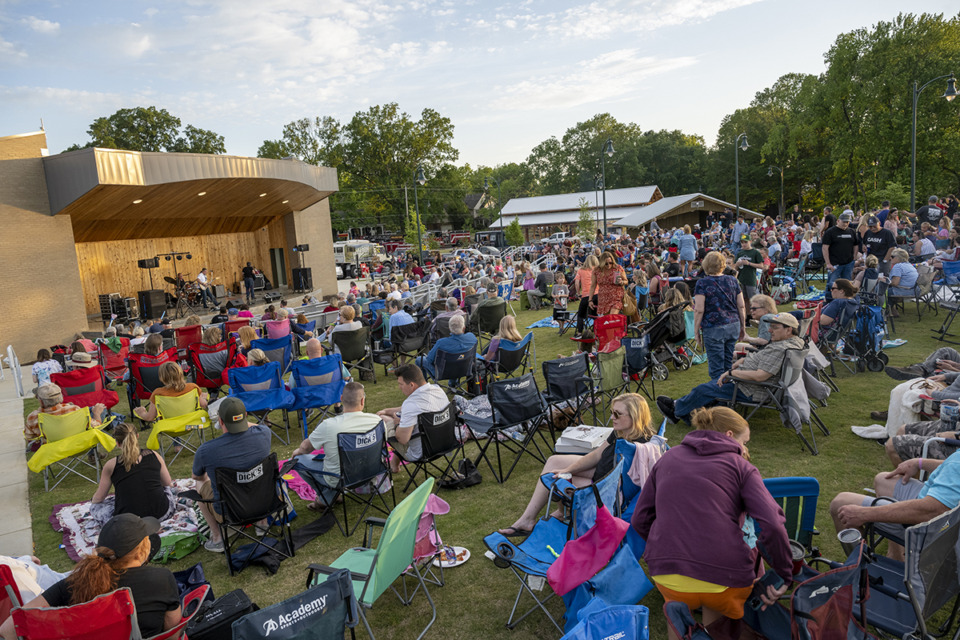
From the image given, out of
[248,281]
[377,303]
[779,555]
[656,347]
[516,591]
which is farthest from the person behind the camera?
[248,281]

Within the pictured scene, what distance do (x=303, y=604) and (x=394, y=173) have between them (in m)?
55.4

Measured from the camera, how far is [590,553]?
2.89m

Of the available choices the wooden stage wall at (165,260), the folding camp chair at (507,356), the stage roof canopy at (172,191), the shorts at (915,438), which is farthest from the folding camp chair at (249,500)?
the wooden stage wall at (165,260)

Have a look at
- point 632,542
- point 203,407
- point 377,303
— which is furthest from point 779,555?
point 377,303

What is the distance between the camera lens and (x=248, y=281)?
70.6 feet

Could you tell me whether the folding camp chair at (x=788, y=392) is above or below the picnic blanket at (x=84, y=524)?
above

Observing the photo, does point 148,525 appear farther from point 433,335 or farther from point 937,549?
point 433,335

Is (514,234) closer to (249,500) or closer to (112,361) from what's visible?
(112,361)

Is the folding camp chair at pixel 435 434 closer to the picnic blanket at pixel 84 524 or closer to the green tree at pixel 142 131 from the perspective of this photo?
the picnic blanket at pixel 84 524

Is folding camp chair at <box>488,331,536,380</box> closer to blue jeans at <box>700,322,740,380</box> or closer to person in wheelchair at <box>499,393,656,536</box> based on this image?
blue jeans at <box>700,322,740,380</box>

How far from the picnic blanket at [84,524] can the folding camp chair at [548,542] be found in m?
2.97

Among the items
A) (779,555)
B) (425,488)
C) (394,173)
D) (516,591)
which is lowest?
(516,591)

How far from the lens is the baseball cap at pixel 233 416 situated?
4.36m

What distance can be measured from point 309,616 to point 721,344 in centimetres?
513
